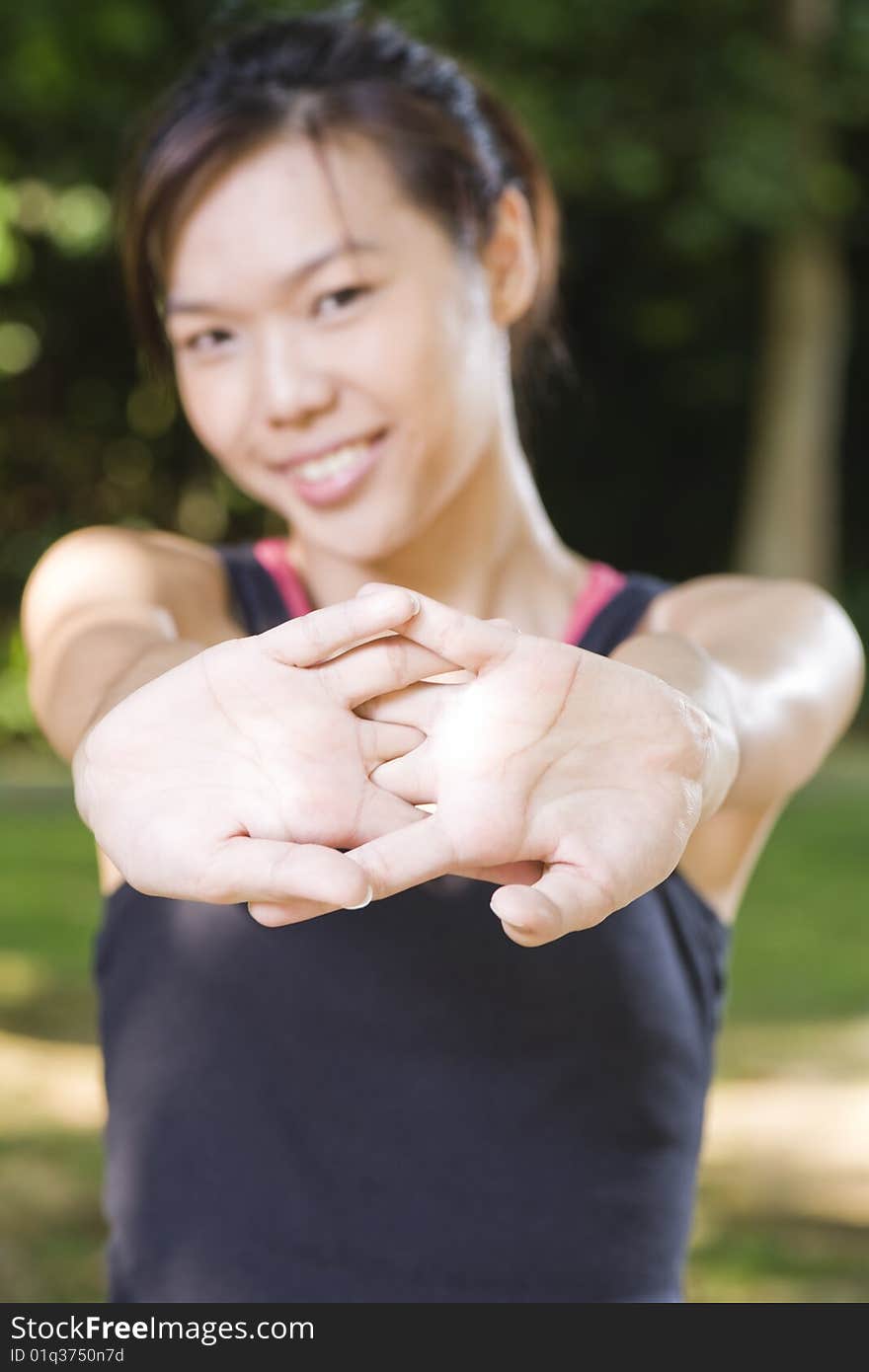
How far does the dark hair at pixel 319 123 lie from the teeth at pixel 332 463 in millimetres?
278

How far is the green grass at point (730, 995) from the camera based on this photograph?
3.02m

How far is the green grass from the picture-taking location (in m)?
3.02

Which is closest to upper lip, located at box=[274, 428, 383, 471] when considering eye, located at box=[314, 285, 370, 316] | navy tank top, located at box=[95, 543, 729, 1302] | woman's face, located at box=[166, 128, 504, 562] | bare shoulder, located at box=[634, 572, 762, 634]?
woman's face, located at box=[166, 128, 504, 562]

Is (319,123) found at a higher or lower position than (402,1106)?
higher

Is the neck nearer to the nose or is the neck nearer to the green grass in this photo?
the nose

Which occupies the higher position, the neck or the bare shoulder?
the neck

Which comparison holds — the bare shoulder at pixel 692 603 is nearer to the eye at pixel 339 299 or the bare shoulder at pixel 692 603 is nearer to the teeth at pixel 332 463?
the teeth at pixel 332 463

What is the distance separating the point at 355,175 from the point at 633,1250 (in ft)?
3.75

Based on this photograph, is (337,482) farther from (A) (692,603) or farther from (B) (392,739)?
(B) (392,739)

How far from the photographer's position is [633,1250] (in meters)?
1.54

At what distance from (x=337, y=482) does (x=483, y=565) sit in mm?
267

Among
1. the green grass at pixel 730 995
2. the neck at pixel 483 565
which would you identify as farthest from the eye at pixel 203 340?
the green grass at pixel 730 995

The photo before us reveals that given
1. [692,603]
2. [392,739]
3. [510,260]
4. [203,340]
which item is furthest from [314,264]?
[392,739]

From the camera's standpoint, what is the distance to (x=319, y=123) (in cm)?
167
